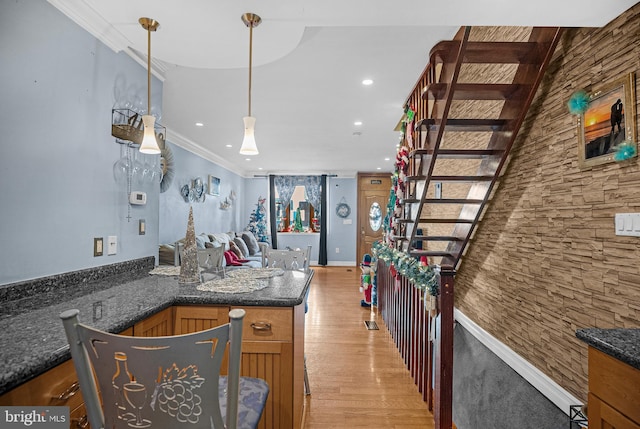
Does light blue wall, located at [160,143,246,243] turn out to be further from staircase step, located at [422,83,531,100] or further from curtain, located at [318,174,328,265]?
staircase step, located at [422,83,531,100]

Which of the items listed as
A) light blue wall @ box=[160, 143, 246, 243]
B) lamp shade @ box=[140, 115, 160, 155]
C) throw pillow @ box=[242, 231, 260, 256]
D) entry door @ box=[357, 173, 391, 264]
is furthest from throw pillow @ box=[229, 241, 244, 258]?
lamp shade @ box=[140, 115, 160, 155]

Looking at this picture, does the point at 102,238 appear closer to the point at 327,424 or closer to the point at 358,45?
the point at 327,424

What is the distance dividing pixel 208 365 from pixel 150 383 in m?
0.14

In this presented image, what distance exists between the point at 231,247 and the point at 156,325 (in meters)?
4.58

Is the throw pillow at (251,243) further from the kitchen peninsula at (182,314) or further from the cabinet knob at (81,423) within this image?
the cabinet knob at (81,423)

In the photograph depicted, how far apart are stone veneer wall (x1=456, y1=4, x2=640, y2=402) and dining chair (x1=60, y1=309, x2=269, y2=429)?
4.56ft

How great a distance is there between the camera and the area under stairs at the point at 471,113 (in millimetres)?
1616

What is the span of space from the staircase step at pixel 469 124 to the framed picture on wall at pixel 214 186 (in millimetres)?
4995

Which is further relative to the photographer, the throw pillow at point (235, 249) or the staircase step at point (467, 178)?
the throw pillow at point (235, 249)

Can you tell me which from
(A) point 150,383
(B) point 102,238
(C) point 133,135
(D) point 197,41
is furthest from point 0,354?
(D) point 197,41

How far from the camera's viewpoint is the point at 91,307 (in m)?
1.30

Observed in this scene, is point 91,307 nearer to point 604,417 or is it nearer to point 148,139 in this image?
point 148,139

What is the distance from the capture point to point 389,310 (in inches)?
140

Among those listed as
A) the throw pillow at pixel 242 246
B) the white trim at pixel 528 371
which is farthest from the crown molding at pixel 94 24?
the throw pillow at pixel 242 246
